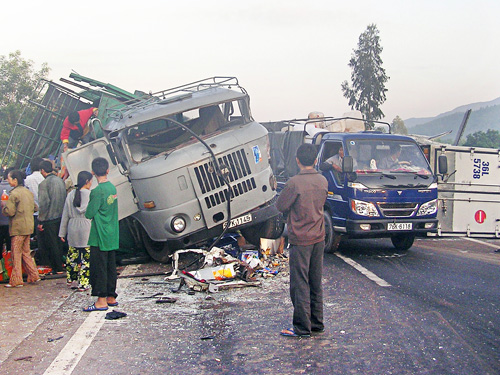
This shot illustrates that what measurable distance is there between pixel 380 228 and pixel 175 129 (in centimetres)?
399

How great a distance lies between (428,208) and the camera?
10914 mm

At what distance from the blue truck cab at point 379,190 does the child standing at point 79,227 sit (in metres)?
4.76

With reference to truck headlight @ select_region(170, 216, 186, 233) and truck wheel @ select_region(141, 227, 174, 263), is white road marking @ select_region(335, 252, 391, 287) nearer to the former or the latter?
truck headlight @ select_region(170, 216, 186, 233)

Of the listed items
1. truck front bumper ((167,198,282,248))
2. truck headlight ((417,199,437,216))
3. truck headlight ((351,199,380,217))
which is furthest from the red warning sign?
truck front bumper ((167,198,282,248))

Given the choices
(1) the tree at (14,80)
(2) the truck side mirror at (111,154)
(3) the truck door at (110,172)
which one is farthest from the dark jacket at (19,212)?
(1) the tree at (14,80)

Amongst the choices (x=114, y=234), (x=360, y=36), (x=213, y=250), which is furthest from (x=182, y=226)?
(x=360, y=36)

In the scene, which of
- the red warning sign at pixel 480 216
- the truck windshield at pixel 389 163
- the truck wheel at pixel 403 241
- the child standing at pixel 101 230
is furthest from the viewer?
the red warning sign at pixel 480 216

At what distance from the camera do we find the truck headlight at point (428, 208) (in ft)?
35.6

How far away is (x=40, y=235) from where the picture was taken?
9688 millimetres

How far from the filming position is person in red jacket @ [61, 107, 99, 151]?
10914 mm

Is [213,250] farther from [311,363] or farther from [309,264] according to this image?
[311,363]

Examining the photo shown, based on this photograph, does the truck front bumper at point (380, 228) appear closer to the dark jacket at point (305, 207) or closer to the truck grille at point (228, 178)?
the truck grille at point (228, 178)

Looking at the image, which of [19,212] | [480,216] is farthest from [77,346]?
[480,216]

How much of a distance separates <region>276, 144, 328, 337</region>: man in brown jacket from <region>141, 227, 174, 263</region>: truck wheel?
14.4 feet
